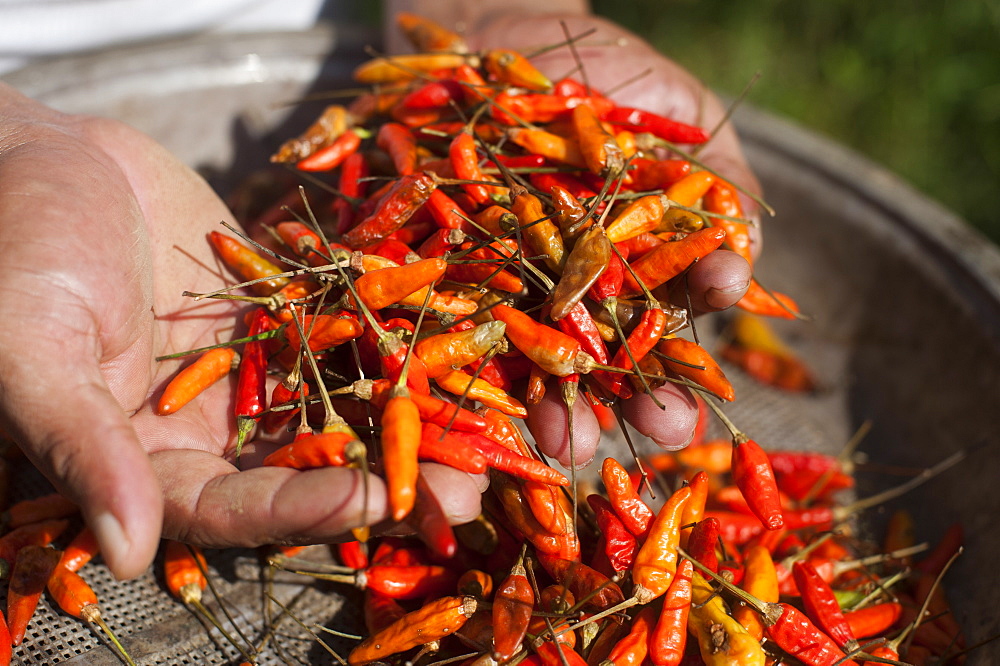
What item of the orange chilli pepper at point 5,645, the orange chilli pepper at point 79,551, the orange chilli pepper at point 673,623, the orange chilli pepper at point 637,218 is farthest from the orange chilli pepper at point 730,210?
the orange chilli pepper at point 5,645

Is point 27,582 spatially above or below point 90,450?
below

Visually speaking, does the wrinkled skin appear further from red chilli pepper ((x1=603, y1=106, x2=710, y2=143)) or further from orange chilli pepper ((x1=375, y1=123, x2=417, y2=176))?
red chilli pepper ((x1=603, y1=106, x2=710, y2=143))

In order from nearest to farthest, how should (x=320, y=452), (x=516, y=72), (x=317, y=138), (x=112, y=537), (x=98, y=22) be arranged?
(x=112, y=537) < (x=320, y=452) < (x=516, y=72) < (x=317, y=138) < (x=98, y=22)

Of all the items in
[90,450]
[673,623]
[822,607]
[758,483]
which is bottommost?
[822,607]

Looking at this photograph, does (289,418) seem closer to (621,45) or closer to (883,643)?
(883,643)

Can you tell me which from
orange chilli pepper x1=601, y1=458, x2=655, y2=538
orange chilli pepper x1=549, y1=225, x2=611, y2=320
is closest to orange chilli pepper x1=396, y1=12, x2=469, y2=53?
orange chilli pepper x1=549, y1=225, x2=611, y2=320

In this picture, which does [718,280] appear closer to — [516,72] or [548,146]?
[548,146]

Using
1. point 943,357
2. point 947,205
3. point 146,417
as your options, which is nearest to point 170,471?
point 146,417

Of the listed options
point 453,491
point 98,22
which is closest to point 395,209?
point 453,491
